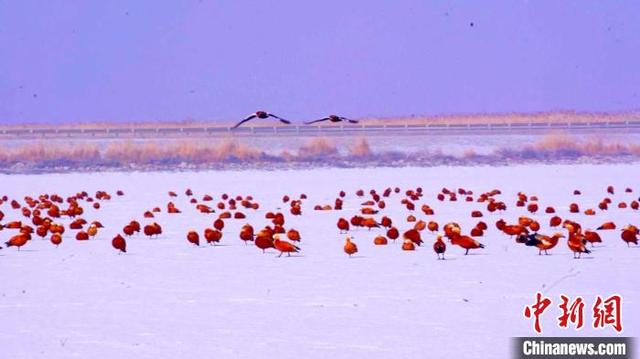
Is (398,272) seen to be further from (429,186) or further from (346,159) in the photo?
(346,159)

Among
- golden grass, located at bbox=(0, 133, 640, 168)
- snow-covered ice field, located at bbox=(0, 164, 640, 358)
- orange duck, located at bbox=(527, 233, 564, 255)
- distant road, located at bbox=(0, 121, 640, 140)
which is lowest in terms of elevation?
snow-covered ice field, located at bbox=(0, 164, 640, 358)

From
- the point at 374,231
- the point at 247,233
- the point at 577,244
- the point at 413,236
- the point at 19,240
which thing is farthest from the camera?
the point at 374,231

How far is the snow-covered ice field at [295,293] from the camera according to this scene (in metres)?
7.83

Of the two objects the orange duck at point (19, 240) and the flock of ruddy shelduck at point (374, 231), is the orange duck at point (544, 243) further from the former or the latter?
the orange duck at point (19, 240)

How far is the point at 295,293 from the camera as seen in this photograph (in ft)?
32.4

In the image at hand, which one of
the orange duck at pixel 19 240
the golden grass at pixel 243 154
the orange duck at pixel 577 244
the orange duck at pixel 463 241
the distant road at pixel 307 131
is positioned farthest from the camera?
the distant road at pixel 307 131

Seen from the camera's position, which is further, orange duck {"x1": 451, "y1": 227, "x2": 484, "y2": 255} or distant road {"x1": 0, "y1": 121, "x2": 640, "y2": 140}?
distant road {"x1": 0, "y1": 121, "x2": 640, "y2": 140}

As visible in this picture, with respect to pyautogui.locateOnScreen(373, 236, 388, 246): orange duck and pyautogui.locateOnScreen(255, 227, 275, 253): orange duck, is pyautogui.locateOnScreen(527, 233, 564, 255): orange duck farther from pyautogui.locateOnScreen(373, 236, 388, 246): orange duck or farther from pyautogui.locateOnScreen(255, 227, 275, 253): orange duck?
pyautogui.locateOnScreen(255, 227, 275, 253): orange duck

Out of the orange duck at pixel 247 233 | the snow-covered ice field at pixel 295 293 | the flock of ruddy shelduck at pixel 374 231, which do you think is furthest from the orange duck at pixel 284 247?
the orange duck at pixel 247 233

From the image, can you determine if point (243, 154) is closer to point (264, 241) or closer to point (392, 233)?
point (392, 233)

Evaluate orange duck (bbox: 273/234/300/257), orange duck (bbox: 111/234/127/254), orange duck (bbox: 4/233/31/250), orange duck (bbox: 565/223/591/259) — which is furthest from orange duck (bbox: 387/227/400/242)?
orange duck (bbox: 4/233/31/250)

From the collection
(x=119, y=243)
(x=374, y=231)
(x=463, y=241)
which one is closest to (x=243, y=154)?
(x=374, y=231)

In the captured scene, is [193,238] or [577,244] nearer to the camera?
[577,244]

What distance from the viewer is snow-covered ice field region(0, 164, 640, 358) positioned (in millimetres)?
7828
